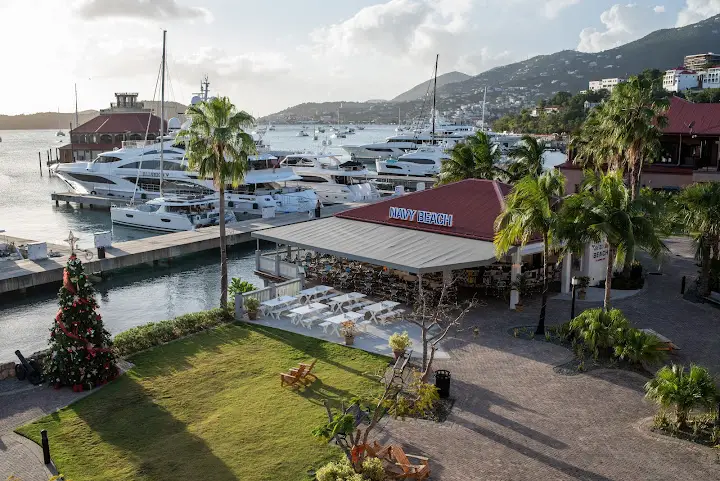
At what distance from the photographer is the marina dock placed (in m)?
29.5

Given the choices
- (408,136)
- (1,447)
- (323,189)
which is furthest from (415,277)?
(408,136)

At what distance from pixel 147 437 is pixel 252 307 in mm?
8101

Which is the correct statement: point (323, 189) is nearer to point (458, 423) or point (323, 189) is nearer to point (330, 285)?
point (330, 285)

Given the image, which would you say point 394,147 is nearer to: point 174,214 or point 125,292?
point 174,214

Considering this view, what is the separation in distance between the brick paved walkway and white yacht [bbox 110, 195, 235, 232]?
29550mm

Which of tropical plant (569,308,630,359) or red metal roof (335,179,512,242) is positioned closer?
tropical plant (569,308,630,359)

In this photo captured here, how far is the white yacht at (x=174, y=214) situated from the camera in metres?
45.0

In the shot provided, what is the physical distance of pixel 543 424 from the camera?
13648 millimetres

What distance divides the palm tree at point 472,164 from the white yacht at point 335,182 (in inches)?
882

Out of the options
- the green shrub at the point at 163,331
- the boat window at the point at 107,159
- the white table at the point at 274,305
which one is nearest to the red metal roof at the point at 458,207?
the white table at the point at 274,305

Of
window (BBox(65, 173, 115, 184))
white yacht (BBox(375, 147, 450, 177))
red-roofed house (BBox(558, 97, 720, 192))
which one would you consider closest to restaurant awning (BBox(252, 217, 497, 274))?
red-roofed house (BBox(558, 97, 720, 192))

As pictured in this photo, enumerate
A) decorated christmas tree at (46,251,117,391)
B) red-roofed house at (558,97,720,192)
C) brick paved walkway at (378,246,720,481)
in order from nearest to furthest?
brick paved walkway at (378,246,720,481) → decorated christmas tree at (46,251,117,391) → red-roofed house at (558,97,720,192)

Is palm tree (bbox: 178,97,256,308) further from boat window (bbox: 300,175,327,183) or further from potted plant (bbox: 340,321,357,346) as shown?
boat window (bbox: 300,175,327,183)

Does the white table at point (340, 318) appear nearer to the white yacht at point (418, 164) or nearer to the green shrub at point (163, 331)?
the green shrub at point (163, 331)
